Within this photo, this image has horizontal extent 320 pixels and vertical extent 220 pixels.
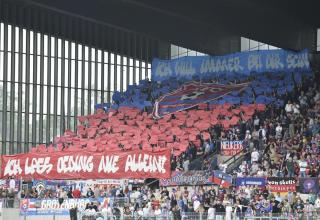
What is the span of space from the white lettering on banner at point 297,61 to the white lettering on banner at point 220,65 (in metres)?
3.85

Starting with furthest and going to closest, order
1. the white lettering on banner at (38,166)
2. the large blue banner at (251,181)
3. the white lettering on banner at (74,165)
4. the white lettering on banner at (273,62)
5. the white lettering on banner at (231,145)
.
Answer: the white lettering on banner at (273,62), the white lettering on banner at (231,145), the large blue banner at (251,181), the white lettering on banner at (74,165), the white lettering on banner at (38,166)

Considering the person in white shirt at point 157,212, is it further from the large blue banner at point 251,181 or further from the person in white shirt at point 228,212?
the large blue banner at point 251,181

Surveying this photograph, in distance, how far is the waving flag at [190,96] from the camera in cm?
5416

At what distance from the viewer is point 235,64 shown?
2248 inches

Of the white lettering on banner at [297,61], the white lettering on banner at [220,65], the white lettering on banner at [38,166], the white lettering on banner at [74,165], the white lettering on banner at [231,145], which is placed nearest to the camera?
the white lettering on banner at [38,166]

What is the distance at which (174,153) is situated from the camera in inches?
1836

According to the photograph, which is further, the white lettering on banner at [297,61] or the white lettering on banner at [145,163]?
the white lettering on banner at [297,61]

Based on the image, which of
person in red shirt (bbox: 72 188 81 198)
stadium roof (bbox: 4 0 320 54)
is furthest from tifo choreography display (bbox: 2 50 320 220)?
stadium roof (bbox: 4 0 320 54)

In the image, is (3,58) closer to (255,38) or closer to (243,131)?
(255,38)

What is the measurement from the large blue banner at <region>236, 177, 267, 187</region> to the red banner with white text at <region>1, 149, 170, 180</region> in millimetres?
4488

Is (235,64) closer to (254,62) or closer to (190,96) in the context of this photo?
(254,62)

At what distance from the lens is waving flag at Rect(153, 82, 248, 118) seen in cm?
5416

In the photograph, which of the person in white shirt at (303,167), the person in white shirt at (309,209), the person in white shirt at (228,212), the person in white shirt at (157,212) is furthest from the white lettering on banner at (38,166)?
the person in white shirt at (303,167)

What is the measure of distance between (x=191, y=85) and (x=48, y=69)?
47.1 ft
